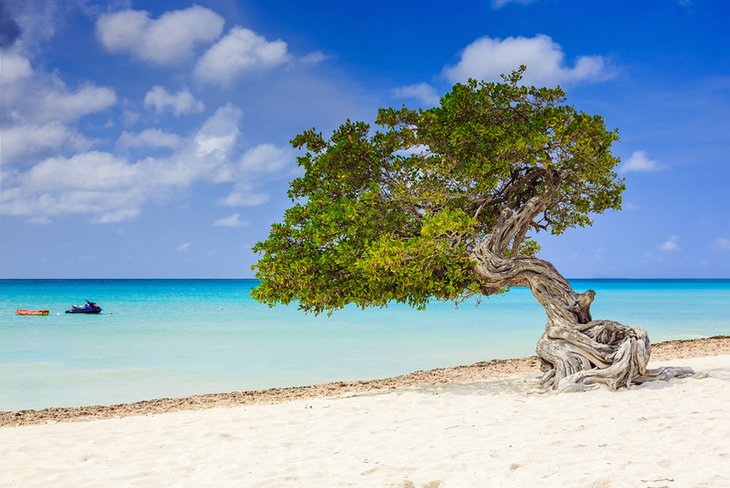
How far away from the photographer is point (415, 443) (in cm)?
787

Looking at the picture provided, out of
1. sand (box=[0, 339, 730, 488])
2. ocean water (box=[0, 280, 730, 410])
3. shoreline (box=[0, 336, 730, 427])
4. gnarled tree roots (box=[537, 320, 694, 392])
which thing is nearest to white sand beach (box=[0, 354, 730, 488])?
sand (box=[0, 339, 730, 488])

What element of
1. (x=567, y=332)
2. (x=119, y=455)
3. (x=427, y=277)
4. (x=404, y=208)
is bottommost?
(x=119, y=455)

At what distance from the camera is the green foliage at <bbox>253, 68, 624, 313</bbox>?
37.1 ft

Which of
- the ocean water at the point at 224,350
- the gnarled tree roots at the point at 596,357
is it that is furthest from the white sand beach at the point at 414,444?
the ocean water at the point at 224,350

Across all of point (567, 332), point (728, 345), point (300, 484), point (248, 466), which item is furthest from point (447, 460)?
point (728, 345)

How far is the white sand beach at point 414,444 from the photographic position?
632cm

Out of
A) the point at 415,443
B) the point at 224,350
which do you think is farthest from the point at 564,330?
the point at 224,350

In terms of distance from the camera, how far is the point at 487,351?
24703 mm

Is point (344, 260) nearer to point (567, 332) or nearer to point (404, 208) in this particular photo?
point (404, 208)

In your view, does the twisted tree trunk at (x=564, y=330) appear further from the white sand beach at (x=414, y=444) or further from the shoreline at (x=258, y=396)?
the shoreline at (x=258, y=396)

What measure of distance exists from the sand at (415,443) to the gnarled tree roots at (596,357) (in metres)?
0.40

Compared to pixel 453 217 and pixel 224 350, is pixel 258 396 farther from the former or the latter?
pixel 224 350

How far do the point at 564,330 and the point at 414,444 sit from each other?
536 cm

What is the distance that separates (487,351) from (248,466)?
18.7 m
